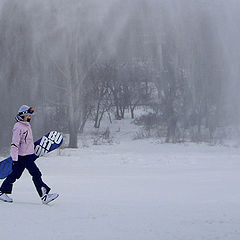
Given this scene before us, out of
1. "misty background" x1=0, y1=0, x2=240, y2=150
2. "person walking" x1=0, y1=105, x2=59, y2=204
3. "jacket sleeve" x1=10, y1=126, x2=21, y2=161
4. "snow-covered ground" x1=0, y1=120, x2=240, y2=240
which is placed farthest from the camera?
"misty background" x1=0, y1=0, x2=240, y2=150

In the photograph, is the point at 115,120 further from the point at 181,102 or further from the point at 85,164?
the point at 85,164

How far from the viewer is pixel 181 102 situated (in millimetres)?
19688

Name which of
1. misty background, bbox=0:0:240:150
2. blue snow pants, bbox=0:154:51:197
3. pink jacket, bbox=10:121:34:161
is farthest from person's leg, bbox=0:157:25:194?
misty background, bbox=0:0:240:150

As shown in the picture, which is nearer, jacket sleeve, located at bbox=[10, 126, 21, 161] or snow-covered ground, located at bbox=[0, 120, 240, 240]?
snow-covered ground, located at bbox=[0, 120, 240, 240]

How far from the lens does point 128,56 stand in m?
19.2

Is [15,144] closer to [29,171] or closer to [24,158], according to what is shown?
[24,158]

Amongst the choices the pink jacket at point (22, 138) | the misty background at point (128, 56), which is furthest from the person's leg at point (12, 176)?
the misty background at point (128, 56)

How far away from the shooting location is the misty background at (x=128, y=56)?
656 inches

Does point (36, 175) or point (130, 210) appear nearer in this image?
point (130, 210)

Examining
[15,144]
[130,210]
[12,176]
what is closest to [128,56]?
[12,176]

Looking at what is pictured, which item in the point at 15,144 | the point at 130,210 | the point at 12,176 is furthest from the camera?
the point at 12,176

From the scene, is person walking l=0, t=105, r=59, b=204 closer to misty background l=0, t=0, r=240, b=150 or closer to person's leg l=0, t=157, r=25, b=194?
person's leg l=0, t=157, r=25, b=194

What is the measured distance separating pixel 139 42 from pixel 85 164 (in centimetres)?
765

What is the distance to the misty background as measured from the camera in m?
16.7
